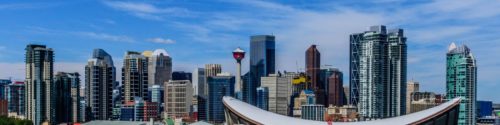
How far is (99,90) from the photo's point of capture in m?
116

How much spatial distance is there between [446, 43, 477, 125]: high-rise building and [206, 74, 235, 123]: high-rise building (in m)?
32.6

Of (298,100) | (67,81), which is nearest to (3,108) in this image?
(67,81)

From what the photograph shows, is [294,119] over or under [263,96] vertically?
over

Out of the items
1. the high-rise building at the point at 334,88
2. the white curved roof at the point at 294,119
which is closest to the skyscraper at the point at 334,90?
the high-rise building at the point at 334,88

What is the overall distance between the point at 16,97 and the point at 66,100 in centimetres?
1374

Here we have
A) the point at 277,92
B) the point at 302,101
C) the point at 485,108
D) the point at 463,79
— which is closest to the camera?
the point at 463,79

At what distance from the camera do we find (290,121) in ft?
122

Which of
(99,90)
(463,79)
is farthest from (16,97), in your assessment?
(463,79)

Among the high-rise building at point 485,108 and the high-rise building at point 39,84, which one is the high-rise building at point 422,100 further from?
the high-rise building at point 39,84

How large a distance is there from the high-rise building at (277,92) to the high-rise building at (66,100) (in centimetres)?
2988

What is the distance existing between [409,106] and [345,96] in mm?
14829

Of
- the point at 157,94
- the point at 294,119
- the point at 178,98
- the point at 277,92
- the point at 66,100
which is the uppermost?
the point at 294,119

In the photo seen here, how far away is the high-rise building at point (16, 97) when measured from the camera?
104 metres

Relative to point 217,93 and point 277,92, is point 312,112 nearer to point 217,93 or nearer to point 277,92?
point 217,93
